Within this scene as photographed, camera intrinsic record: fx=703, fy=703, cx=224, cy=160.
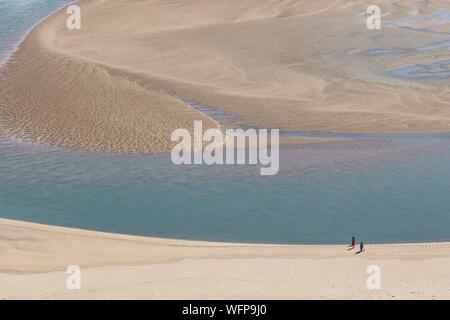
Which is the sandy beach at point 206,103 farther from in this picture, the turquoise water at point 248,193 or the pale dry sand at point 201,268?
the turquoise water at point 248,193

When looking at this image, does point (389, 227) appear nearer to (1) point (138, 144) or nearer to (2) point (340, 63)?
(1) point (138, 144)

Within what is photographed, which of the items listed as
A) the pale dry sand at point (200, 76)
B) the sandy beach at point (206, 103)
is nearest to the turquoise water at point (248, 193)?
the sandy beach at point (206, 103)

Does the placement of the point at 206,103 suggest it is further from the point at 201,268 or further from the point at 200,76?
the point at 201,268

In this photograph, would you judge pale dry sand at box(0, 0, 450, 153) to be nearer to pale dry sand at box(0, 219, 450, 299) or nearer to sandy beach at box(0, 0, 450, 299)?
sandy beach at box(0, 0, 450, 299)

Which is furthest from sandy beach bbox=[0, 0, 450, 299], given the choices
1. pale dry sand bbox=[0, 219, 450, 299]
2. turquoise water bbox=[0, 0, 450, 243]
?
turquoise water bbox=[0, 0, 450, 243]

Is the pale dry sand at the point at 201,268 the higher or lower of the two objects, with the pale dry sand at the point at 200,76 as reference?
lower
